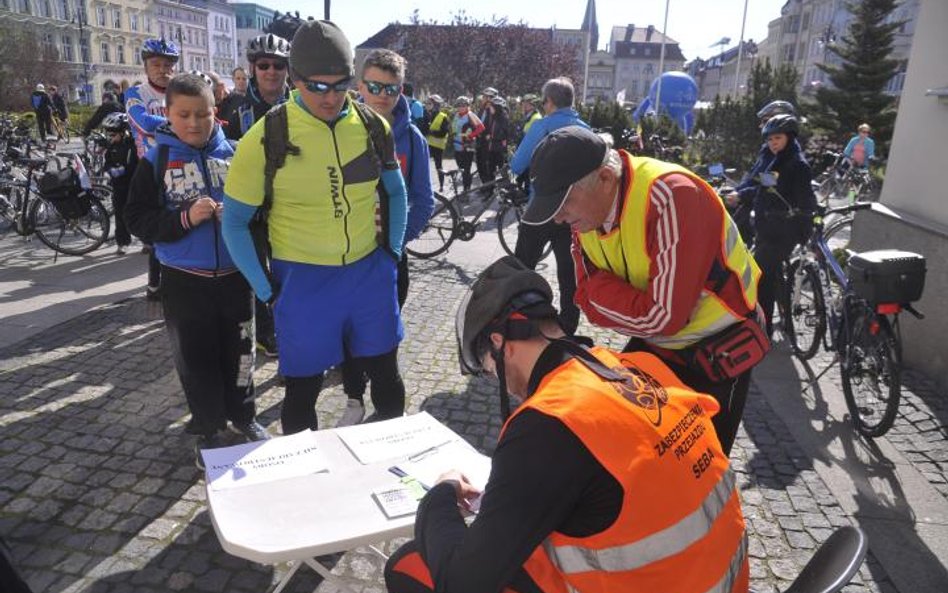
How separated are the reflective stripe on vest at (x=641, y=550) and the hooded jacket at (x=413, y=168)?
2.35 m

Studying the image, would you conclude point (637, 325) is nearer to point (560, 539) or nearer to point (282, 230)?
point (560, 539)

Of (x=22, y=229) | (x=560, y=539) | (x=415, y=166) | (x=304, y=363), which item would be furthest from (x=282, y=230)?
(x=22, y=229)

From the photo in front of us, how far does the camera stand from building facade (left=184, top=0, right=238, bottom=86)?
3519 inches

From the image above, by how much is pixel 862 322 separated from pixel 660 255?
2.73 metres

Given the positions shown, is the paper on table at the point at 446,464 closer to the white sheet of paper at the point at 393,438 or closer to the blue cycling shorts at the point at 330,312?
the white sheet of paper at the point at 393,438

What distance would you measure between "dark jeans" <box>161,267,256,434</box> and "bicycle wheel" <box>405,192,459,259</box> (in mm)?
4916

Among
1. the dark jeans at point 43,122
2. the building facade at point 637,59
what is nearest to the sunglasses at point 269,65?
the dark jeans at point 43,122

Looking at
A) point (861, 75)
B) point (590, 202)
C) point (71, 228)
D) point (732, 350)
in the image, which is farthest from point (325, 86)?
point (861, 75)

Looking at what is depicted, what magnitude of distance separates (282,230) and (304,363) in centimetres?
58

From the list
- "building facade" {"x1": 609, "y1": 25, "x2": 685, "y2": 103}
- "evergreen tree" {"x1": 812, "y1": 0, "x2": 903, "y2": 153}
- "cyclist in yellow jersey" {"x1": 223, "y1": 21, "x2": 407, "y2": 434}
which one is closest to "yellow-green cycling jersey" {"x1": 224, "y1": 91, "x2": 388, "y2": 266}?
"cyclist in yellow jersey" {"x1": 223, "y1": 21, "x2": 407, "y2": 434}

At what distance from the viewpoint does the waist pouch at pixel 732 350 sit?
2.41m

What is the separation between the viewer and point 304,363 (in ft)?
9.53

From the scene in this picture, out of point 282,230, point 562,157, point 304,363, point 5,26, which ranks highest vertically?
point 5,26

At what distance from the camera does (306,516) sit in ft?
6.05
